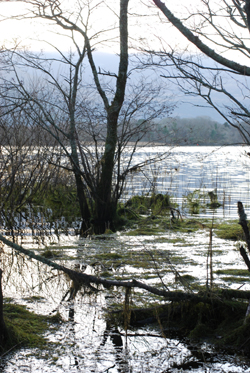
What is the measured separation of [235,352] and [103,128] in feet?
23.0

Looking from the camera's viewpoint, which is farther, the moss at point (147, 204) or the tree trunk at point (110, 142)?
the moss at point (147, 204)

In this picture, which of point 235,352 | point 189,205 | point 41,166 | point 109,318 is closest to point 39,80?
point 41,166

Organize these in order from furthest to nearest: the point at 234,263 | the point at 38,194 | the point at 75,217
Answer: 1. the point at 38,194
2. the point at 75,217
3. the point at 234,263

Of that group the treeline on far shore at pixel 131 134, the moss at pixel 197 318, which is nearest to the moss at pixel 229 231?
the treeline on far shore at pixel 131 134

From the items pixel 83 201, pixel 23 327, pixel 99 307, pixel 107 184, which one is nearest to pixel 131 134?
pixel 107 184

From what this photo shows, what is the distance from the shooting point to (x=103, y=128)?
368 inches

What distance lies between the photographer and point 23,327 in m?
3.36

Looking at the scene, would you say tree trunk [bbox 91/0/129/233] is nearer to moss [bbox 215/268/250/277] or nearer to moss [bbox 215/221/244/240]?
moss [bbox 215/221/244/240]

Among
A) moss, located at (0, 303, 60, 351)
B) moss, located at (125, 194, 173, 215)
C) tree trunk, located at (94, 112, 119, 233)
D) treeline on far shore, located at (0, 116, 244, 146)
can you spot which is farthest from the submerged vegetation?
moss, located at (125, 194, 173, 215)

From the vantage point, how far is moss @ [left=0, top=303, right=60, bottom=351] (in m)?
3.12

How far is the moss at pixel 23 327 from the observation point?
3.12 meters

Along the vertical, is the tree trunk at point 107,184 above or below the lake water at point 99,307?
above

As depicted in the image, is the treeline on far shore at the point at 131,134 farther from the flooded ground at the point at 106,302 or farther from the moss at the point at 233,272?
the moss at the point at 233,272

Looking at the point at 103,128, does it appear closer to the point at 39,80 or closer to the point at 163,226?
the point at 163,226
